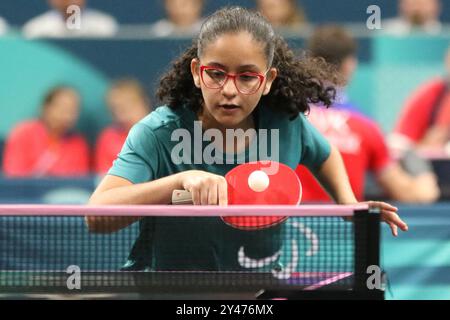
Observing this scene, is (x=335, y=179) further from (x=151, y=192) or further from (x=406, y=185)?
(x=406, y=185)

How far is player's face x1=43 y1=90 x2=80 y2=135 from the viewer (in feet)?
27.9

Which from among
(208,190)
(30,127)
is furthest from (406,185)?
(208,190)

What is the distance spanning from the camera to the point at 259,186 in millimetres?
3451

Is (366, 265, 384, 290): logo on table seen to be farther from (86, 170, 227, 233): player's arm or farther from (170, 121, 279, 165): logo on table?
(170, 121, 279, 165): logo on table

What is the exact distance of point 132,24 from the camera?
1110cm

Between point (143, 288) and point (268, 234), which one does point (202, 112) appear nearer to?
point (268, 234)

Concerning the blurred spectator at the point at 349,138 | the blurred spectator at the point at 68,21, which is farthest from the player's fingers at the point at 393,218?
the blurred spectator at the point at 68,21

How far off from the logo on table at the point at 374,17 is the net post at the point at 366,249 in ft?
22.7

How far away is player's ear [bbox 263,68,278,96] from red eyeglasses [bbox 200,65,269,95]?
0.15 m

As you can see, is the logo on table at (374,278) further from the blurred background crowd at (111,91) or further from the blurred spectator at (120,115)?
the blurred spectator at (120,115)

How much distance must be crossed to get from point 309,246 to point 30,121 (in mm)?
5496

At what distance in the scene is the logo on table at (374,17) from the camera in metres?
10.0

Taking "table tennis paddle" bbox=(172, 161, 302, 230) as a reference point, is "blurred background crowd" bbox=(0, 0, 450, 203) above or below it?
above

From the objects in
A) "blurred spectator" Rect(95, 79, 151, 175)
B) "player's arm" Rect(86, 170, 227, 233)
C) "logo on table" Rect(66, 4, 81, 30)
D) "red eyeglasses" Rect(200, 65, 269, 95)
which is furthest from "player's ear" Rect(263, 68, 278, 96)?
"logo on table" Rect(66, 4, 81, 30)
